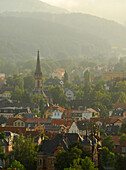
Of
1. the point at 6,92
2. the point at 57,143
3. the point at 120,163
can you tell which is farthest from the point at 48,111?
the point at 120,163

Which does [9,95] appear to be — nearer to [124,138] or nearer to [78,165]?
[124,138]

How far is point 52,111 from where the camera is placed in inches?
4808

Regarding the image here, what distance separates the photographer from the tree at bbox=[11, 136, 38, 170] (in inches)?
2729

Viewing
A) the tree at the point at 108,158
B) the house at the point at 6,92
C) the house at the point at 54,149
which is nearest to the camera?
the house at the point at 54,149

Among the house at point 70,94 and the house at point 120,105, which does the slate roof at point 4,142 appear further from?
the house at point 70,94

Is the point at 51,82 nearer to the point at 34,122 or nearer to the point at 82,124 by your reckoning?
the point at 34,122

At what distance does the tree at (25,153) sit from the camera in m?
69.3

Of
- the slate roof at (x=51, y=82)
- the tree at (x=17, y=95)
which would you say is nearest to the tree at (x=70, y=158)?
the tree at (x=17, y=95)

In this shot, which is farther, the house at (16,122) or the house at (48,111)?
the house at (48,111)

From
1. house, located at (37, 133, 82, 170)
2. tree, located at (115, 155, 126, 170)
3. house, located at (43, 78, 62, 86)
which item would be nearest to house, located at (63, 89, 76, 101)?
house, located at (43, 78, 62, 86)

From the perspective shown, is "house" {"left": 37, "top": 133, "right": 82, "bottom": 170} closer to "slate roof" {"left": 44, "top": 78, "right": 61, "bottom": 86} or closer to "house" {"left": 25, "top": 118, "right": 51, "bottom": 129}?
"house" {"left": 25, "top": 118, "right": 51, "bottom": 129}

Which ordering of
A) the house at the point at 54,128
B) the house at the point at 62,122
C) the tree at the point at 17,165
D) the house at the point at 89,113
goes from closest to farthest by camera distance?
the tree at the point at 17,165 < the house at the point at 54,128 < the house at the point at 62,122 < the house at the point at 89,113

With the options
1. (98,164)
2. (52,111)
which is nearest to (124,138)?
(98,164)

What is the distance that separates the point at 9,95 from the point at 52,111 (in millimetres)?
36110
